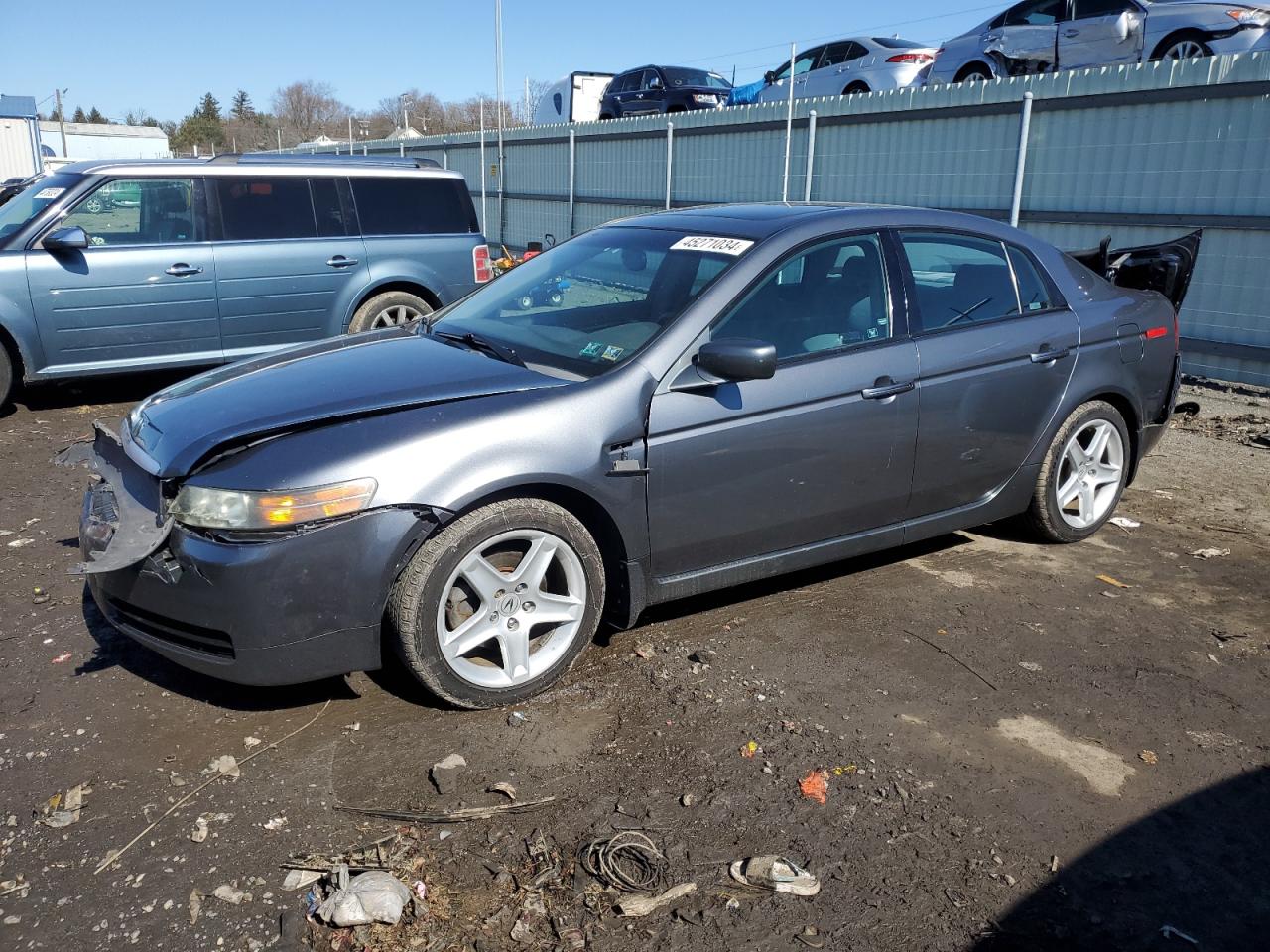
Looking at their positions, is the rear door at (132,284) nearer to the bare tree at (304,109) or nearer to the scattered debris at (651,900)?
the scattered debris at (651,900)

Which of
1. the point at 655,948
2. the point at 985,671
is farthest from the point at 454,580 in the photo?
the point at 985,671

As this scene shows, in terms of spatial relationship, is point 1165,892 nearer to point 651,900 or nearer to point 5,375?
point 651,900

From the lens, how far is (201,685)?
150 inches

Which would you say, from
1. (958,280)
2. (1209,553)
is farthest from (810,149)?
(1209,553)

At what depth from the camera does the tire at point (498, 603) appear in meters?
3.36

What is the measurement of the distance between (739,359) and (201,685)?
2339mm

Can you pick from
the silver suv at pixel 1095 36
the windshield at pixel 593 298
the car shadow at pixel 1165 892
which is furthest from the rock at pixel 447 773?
the silver suv at pixel 1095 36

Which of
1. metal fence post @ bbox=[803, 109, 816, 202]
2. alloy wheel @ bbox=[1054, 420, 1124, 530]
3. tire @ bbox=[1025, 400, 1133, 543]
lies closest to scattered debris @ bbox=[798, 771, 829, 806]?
tire @ bbox=[1025, 400, 1133, 543]

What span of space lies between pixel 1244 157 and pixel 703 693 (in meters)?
7.89

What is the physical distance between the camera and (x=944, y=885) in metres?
2.74

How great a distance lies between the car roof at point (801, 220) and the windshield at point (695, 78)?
19.2 m

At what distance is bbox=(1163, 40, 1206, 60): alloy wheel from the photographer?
12.4 metres

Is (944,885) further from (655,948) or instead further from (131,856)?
(131,856)

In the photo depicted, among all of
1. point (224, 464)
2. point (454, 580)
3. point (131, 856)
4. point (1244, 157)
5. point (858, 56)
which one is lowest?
point (131, 856)
